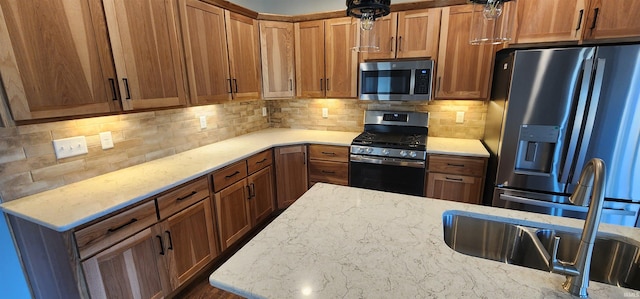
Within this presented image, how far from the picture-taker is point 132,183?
66.7 inches

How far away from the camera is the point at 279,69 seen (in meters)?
2.95

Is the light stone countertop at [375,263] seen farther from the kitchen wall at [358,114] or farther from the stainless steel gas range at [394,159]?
the kitchen wall at [358,114]

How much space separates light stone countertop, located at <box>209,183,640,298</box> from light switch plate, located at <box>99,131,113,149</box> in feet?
4.84

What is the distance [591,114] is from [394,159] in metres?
1.41

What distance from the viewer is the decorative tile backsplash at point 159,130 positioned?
151 centimetres

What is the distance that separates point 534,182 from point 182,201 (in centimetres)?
261

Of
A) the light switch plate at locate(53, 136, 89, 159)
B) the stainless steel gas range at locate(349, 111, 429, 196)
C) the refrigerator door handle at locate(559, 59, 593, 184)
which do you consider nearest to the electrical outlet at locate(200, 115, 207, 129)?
the light switch plate at locate(53, 136, 89, 159)

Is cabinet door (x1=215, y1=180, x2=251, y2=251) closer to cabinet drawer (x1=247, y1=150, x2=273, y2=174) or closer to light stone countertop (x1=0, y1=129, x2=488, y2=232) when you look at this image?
cabinet drawer (x1=247, y1=150, x2=273, y2=174)

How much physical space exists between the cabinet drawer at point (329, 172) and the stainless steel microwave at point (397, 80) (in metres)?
0.77

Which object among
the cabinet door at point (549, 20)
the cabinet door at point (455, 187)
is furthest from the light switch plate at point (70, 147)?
the cabinet door at point (549, 20)

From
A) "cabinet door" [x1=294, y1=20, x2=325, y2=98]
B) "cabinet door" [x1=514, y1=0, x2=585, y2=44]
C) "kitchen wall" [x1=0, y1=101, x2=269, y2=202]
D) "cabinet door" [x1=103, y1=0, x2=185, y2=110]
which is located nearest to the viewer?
"kitchen wall" [x1=0, y1=101, x2=269, y2=202]

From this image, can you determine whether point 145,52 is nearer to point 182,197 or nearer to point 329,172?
point 182,197

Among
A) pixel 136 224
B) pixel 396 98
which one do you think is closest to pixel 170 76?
pixel 136 224

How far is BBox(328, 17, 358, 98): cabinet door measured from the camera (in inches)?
109
